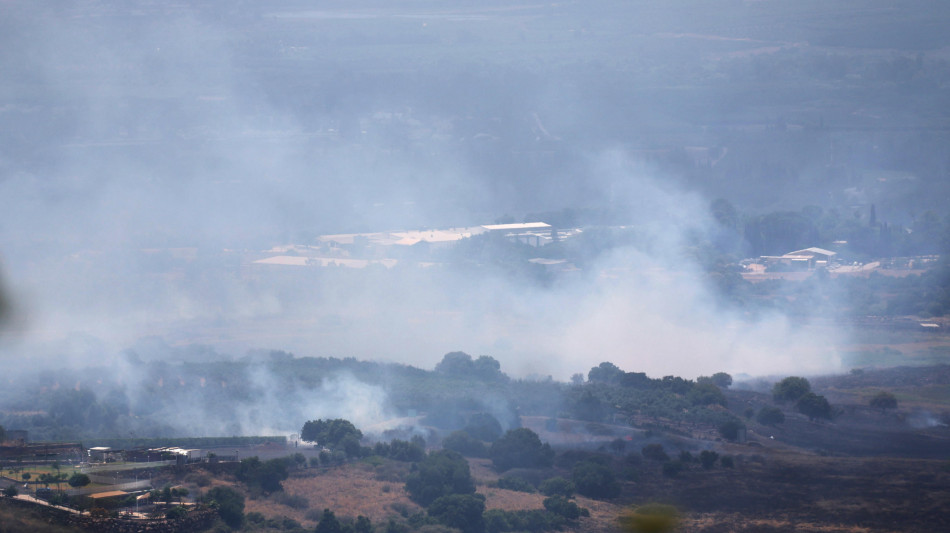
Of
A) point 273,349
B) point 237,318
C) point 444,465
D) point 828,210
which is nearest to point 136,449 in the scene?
point 444,465

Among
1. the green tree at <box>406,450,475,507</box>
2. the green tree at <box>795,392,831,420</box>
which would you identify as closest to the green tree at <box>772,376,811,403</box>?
the green tree at <box>795,392,831,420</box>

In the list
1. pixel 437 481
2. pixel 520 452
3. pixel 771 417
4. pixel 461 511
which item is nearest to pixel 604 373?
pixel 771 417

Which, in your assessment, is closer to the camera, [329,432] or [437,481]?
[437,481]

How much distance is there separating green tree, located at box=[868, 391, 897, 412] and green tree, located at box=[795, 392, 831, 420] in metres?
1.48

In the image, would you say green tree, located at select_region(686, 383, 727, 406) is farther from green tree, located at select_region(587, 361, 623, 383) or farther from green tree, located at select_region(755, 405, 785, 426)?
green tree, located at select_region(587, 361, 623, 383)

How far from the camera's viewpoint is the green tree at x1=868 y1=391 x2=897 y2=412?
31.6 metres

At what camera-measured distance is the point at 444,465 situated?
26.0 meters

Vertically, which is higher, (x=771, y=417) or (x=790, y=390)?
(x=790, y=390)

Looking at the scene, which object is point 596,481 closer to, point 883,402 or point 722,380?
point 883,402

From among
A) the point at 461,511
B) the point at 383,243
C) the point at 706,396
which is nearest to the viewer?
the point at 461,511

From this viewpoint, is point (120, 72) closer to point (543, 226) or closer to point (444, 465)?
point (543, 226)

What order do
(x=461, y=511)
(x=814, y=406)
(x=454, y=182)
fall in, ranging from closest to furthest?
(x=461, y=511), (x=814, y=406), (x=454, y=182)

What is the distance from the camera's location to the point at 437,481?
2519 cm

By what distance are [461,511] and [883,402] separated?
550 inches
